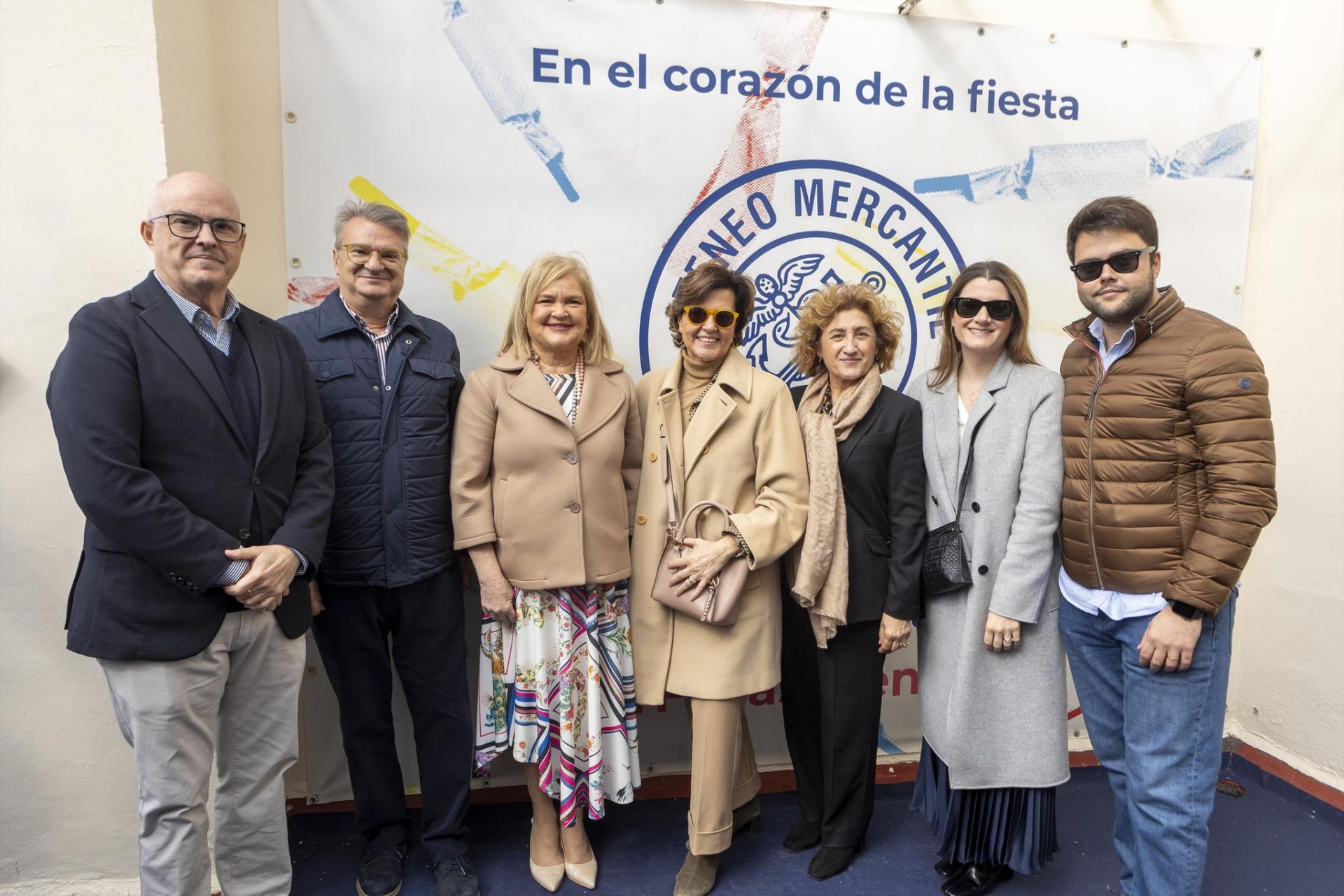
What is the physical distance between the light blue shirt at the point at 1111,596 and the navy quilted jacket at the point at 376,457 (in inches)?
72.5

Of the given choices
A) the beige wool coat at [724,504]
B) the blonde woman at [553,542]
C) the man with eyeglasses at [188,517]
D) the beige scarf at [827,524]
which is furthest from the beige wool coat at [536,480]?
the beige scarf at [827,524]

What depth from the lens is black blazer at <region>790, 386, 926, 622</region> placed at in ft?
7.72

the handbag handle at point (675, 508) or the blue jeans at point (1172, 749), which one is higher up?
the handbag handle at point (675, 508)

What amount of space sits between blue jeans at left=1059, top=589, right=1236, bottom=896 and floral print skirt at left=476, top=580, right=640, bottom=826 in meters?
1.40

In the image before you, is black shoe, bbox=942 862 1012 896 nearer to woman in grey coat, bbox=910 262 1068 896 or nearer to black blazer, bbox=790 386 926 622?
woman in grey coat, bbox=910 262 1068 896

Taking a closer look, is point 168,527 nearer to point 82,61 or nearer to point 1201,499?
point 82,61

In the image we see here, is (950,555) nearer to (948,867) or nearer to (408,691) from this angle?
(948,867)

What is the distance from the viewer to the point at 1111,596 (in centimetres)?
208

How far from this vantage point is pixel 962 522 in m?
2.31

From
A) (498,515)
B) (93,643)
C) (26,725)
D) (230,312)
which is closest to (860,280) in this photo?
(498,515)

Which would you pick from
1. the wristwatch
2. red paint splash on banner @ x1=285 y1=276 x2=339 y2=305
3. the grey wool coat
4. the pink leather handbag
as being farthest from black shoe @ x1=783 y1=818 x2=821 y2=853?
red paint splash on banner @ x1=285 y1=276 x2=339 y2=305

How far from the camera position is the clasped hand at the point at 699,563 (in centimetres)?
229

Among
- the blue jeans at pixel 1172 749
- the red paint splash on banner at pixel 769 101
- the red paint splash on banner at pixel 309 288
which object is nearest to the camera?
the blue jeans at pixel 1172 749

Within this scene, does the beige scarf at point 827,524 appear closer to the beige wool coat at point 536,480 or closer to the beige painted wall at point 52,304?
the beige wool coat at point 536,480
